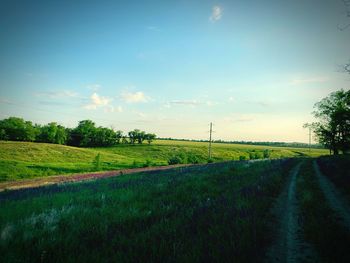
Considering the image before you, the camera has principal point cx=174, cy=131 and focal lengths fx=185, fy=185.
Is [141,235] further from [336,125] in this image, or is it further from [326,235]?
[336,125]

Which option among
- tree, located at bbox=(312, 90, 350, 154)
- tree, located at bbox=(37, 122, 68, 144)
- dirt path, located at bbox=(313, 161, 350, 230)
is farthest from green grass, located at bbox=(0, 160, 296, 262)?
tree, located at bbox=(37, 122, 68, 144)

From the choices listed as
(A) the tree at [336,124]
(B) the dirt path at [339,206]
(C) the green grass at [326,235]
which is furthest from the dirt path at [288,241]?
(A) the tree at [336,124]

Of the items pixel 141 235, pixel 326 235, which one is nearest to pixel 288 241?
pixel 326 235

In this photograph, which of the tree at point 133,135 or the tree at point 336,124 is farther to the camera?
the tree at point 133,135

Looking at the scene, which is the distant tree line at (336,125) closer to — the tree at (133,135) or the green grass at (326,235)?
the green grass at (326,235)

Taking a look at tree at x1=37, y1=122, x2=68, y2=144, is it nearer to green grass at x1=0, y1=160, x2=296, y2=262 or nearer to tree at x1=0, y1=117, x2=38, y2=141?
tree at x1=0, y1=117, x2=38, y2=141

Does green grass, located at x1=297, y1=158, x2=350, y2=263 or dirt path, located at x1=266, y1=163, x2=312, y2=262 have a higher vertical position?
green grass, located at x1=297, y1=158, x2=350, y2=263

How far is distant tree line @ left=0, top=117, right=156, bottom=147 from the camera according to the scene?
3359 inches

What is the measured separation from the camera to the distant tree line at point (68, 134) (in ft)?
280

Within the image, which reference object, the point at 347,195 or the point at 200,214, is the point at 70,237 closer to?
the point at 200,214

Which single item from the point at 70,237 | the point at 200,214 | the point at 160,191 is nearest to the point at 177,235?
the point at 200,214

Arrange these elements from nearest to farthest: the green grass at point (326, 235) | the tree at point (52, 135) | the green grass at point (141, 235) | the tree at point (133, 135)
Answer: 1. the green grass at point (141, 235)
2. the green grass at point (326, 235)
3. the tree at point (52, 135)
4. the tree at point (133, 135)

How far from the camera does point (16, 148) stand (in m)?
50.3

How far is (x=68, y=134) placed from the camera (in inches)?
3834
